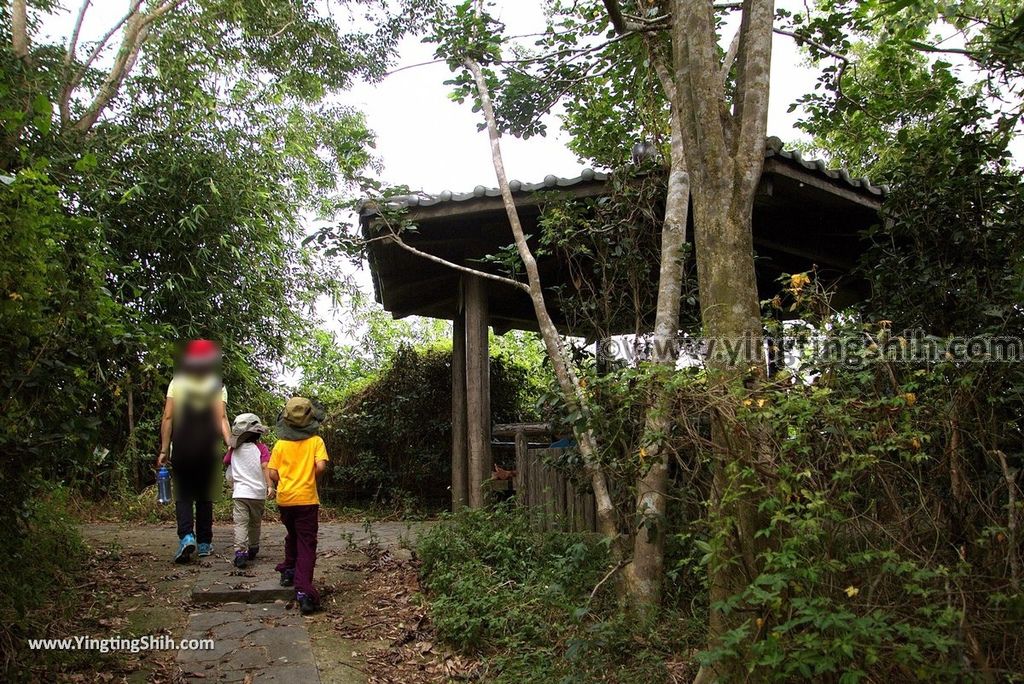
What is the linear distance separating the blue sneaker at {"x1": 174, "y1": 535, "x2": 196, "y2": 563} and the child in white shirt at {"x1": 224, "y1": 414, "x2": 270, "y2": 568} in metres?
Result: 0.48

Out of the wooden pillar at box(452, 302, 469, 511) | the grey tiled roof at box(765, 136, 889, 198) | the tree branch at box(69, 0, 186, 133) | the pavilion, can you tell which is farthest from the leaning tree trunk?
the tree branch at box(69, 0, 186, 133)

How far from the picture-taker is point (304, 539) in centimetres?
526

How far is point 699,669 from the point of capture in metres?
3.70

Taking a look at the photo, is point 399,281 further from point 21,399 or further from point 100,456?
point 21,399

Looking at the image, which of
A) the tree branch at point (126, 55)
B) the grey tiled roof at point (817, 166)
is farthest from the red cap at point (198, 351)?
the tree branch at point (126, 55)

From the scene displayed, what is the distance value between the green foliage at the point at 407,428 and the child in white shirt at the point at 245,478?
15.6ft

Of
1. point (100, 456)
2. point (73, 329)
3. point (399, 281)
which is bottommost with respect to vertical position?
point (100, 456)

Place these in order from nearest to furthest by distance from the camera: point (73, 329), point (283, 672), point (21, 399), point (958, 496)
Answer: point (958, 496) < point (21, 399) < point (73, 329) < point (283, 672)

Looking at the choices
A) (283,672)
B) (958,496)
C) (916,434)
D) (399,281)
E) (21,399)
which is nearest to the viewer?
(916,434)

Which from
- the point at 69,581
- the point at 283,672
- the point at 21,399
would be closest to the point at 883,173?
the point at 283,672

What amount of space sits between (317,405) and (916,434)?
403 centimetres

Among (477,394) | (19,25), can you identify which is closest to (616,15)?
(477,394)

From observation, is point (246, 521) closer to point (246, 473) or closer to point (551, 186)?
point (246, 473)

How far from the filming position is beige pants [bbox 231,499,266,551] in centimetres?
594
